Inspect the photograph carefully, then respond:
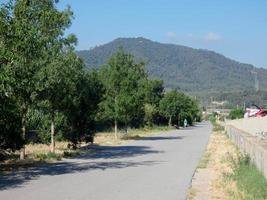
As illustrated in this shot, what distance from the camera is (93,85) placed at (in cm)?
3638

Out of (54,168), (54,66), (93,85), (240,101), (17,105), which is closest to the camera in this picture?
(54,168)

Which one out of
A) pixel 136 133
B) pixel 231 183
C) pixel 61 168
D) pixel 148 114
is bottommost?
pixel 231 183

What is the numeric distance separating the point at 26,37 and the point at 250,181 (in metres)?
8.85

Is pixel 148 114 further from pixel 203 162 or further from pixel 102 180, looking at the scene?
pixel 102 180

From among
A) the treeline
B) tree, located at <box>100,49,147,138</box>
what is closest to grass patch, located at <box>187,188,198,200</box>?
the treeline

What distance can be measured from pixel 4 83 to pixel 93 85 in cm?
1859

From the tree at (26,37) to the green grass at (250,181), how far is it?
7433 millimetres

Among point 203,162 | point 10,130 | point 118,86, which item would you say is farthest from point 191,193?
point 118,86

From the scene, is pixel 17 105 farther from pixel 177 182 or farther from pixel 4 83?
pixel 177 182

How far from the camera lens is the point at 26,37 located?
19.3m

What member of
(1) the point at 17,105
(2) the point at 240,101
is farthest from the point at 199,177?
(2) the point at 240,101

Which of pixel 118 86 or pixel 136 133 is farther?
pixel 136 133

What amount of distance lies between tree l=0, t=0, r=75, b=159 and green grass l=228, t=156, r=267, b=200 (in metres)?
7.43

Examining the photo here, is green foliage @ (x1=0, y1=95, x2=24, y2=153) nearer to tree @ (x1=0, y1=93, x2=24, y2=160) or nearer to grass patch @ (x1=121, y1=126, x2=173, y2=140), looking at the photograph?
tree @ (x1=0, y1=93, x2=24, y2=160)
